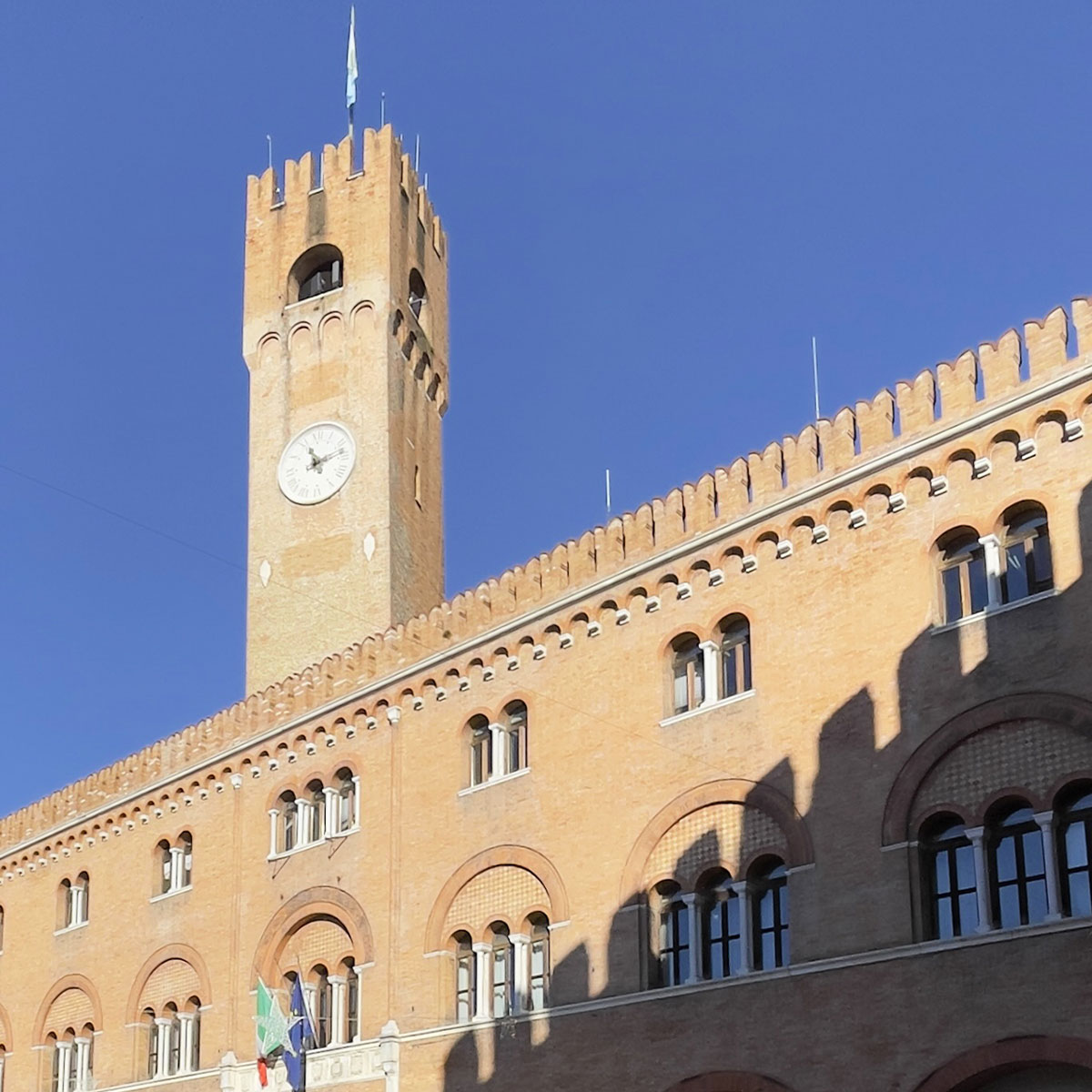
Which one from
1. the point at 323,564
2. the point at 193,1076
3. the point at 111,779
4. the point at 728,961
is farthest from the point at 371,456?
the point at 728,961

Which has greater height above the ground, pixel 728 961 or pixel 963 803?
pixel 963 803

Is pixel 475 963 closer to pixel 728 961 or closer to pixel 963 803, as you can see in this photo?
pixel 728 961

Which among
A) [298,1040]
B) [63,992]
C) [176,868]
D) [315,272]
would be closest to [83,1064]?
[63,992]

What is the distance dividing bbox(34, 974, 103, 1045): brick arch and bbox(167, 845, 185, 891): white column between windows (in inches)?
90.3

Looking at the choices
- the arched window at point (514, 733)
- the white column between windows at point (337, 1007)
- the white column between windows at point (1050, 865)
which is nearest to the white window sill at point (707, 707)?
the arched window at point (514, 733)

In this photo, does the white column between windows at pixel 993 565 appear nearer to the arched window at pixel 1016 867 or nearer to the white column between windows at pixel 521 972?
the arched window at pixel 1016 867

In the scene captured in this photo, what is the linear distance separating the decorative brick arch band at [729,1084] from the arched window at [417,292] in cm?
1944

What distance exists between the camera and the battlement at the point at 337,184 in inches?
1369

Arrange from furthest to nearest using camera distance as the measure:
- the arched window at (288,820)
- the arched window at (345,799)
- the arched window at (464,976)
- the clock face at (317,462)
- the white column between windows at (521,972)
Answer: the clock face at (317,462)
the arched window at (288,820)
the arched window at (345,799)
the arched window at (464,976)
the white column between windows at (521,972)

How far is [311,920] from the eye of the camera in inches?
968

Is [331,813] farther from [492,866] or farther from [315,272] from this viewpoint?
[315,272]

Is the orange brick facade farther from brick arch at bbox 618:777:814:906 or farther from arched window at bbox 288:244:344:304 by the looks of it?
arched window at bbox 288:244:344:304

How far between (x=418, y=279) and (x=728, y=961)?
1962cm

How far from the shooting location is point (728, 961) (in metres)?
19.0
